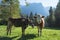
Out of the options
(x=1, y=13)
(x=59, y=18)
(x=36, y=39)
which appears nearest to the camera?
(x=36, y=39)

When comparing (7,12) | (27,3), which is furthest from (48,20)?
(27,3)

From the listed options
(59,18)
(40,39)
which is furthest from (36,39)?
(59,18)

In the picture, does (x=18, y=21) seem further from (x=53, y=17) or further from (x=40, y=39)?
(x=53, y=17)

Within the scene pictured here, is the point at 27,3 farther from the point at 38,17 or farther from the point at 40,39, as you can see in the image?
the point at 40,39

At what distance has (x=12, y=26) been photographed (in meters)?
14.4

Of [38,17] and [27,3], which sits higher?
[27,3]

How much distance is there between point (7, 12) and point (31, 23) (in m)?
40.0

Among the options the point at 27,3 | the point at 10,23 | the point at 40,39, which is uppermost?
the point at 27,3

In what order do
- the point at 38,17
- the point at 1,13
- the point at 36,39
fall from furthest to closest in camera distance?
the point at 1,13 < the point at 38,17 < the point at 36,39

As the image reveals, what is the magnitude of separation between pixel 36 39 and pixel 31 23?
4.26 ft

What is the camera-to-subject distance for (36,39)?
12.5 m

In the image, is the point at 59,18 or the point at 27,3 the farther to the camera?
the point at 59,18

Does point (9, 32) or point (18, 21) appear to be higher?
point (18, 21)

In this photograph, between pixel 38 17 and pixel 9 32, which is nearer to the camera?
pixel 38 17
